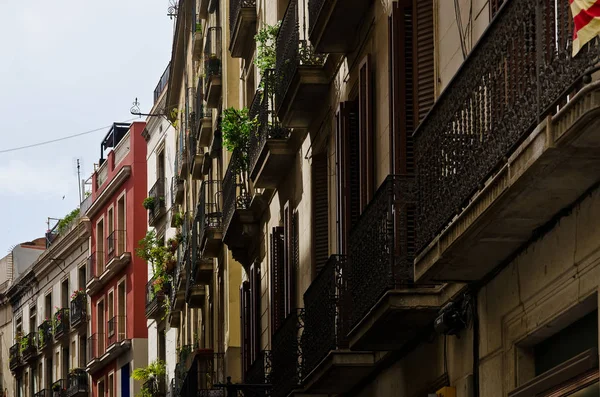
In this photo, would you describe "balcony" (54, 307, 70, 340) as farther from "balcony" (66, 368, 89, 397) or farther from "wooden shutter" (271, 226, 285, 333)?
"wooden shutter" (271, 226, 285, 333)

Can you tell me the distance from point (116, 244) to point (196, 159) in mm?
16193

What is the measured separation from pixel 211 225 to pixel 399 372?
18941 millimetres

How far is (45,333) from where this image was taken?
63.3 metres

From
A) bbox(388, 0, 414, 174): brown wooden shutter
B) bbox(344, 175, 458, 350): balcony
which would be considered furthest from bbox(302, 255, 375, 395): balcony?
bbox(388, 0, 414, 174): brown wooden shutter

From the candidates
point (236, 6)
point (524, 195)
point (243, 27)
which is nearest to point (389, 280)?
point (524, 195)

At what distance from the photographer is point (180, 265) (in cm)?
4409

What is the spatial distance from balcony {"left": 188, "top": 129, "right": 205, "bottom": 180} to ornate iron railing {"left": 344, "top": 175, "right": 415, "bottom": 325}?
25375 millimetres

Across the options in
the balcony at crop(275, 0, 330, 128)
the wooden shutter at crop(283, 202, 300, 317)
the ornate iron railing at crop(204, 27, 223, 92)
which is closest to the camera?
the balcony at crop(275, 0, 330, 128)

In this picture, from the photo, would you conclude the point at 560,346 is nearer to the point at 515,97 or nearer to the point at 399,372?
the point at 515,97

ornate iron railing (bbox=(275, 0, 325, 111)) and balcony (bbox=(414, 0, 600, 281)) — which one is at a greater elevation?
ornate iron railing (bbox=(275, 0, 325, 111))

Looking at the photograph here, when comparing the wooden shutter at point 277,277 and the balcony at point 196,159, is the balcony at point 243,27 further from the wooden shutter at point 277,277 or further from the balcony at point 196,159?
the balcony at point 196,159

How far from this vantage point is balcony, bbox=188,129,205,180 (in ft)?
132

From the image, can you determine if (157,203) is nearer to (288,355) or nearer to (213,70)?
(213,70)

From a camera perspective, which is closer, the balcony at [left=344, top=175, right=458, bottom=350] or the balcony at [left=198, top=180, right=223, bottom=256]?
the balcony at [left=344, top=175, right=458, bottom=350]
